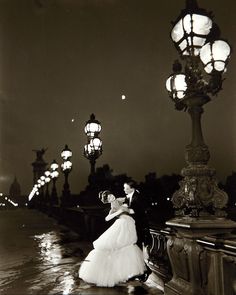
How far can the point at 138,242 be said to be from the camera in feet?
29.0

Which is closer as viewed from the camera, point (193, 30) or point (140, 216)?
point (193, 30)

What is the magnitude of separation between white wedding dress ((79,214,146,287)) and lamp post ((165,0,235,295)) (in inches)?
37.5

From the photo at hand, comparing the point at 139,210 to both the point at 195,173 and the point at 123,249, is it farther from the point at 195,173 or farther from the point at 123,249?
the point at 195,173

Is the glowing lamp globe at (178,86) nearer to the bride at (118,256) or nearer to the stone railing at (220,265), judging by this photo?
the bride at (118,256)

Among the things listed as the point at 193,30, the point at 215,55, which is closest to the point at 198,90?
the point at 215,55

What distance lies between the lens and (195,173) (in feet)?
24.1

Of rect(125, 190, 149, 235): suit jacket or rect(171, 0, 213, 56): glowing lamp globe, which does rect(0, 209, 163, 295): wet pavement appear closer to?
rect(125, 190, 149, 235): suit jacket

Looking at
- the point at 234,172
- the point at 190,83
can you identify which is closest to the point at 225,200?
the point at 190,83

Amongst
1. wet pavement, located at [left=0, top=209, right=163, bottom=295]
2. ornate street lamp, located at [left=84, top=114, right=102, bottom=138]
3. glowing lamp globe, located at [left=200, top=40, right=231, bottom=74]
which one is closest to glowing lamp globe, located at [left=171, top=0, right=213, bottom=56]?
glowing lamp globe, located at [left=200, top=40, right=231, bottom=74]

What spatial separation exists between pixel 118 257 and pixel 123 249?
0.20 meters

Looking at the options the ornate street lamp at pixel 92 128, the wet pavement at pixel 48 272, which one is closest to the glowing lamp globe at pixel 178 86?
the wet pavement at pixel 48 272

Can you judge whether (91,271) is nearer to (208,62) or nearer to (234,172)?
(208,62)

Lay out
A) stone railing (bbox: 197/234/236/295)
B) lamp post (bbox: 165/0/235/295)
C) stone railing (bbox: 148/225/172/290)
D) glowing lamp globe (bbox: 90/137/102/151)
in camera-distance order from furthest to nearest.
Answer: glowing lamp globe (bbox: 90/137/102/151) < stone railing (bbox: 148/225/172/290) < lamp post (bbox: 165/0/235/295) < stone railing (bbox: 197/234/236/295)

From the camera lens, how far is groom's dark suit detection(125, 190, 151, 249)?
874 cm
